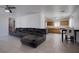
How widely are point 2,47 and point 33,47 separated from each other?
633mm

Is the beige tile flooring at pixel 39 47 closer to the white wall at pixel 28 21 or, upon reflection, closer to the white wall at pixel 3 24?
the white wall at pixel 3 24

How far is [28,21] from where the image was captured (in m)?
2.54

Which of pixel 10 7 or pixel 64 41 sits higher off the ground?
pixel 10 7

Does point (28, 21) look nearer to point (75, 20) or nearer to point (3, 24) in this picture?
point (3, 24)

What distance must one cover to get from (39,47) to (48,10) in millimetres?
795

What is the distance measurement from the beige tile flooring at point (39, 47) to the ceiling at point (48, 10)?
1.84 ft

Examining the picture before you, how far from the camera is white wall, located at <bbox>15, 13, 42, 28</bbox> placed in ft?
→ 8.28

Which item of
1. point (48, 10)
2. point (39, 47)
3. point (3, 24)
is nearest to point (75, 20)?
point (48, 10)

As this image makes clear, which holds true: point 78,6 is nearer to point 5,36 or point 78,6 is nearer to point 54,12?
point 54,12

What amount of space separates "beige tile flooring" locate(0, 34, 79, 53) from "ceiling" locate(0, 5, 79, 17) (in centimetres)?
56

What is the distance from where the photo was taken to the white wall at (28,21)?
2523 millimetres
